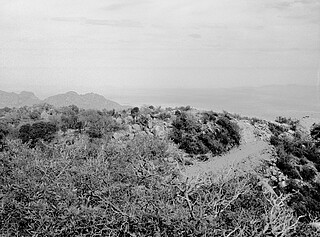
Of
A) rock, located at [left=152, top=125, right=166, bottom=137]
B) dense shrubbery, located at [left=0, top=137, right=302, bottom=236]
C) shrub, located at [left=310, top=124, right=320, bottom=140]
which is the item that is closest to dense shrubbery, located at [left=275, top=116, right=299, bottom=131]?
shrub, located at [left=310, top=124, right=320, bottom=140]

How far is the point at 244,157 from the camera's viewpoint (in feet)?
103

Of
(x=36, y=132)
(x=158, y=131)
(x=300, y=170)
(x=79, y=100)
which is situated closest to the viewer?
(x=36, y=132)

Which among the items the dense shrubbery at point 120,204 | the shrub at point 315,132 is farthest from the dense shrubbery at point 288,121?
the dense shrubbery at point 120,204

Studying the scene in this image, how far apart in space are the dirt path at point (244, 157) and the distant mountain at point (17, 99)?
34.9m

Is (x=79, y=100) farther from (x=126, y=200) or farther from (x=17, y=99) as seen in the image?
(x=126, y=200)

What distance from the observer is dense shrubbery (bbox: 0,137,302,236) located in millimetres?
10594

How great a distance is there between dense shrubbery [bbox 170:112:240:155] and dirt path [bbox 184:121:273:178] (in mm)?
796

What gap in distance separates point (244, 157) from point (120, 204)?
20.0 metres

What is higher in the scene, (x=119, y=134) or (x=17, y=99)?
(x=119, y=134)

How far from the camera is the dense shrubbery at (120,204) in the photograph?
1059 cm

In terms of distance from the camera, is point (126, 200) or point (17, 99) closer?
point (126, 200)

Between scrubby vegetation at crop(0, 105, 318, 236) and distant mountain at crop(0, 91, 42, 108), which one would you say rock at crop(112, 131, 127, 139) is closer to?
scrubby vegetation at crop(0, 105, 318, 236)

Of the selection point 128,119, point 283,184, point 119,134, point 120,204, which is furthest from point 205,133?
point 120,204

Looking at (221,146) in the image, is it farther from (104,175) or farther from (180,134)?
(104,175)
